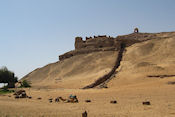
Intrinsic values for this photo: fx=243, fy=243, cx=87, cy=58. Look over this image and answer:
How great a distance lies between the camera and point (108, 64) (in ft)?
140

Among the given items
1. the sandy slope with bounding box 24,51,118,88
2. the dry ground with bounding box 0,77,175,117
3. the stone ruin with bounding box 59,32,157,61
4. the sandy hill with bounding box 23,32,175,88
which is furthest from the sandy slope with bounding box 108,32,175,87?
the dry ground with bounding box 0,77,175,117

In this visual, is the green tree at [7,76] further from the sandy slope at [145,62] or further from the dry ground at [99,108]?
the dry ground at [99,108]

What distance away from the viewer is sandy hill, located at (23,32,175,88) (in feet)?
108

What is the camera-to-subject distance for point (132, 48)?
48.0 meters

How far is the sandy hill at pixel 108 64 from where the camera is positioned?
32.9m

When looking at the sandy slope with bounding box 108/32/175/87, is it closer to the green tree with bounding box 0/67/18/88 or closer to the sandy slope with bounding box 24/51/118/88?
the sandy slope with bounding box 24/51/118/88

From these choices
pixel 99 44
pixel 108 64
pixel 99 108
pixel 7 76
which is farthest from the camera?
pixel 99 44

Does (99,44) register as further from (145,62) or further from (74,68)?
(145,62)

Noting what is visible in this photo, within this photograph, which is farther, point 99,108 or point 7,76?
point 7,76

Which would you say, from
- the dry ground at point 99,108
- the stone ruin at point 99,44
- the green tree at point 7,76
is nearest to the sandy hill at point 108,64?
the stone ruin at point 99,44

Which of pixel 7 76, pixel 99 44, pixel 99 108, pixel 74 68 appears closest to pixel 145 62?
pixel 74 68

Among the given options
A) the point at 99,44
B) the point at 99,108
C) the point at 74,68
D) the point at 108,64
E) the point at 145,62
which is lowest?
the point at 99,108

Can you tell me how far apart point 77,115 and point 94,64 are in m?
35.4

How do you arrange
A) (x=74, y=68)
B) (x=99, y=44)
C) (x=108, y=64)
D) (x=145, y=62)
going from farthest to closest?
(x=99, y=44)
(x=74, y=68)
(x=108, y=64)
(x=145, y=62)
